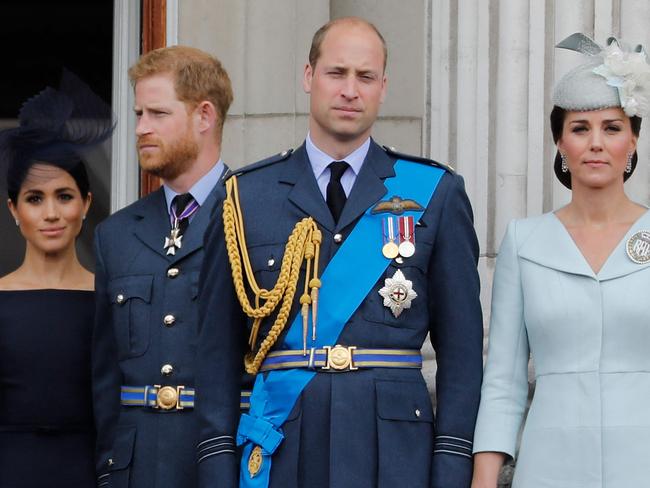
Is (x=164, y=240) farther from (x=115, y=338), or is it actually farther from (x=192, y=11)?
(x=192, y=11)

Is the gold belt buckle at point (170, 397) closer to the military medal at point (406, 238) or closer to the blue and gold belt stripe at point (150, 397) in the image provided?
the blue and gold belt stripe at point (150, 397)

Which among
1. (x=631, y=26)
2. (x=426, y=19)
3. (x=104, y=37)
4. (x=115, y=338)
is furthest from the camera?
(x=104, y=37)

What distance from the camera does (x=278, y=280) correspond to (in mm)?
5211

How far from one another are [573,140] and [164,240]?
54.7 inches

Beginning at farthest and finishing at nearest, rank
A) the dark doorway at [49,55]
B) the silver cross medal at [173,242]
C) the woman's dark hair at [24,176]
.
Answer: the dark doorway at [49,55] → the woman's dark hair at [24,176] → the silver cross medal at [173,242]

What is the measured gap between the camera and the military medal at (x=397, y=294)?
5164 millimetres

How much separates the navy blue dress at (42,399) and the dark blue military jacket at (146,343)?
0.27ft

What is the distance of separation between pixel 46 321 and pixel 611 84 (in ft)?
6.23

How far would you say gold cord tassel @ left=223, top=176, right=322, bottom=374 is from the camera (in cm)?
519

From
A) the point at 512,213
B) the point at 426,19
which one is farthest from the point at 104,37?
the point at 512,213

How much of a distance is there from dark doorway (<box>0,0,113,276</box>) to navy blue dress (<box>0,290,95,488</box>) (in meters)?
1.95

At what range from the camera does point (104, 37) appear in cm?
841

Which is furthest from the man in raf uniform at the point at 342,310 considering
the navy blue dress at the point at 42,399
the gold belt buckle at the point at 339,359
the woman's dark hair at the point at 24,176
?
the woman's dark hair at the point at 24,176

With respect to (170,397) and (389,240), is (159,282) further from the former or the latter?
(389,240)
